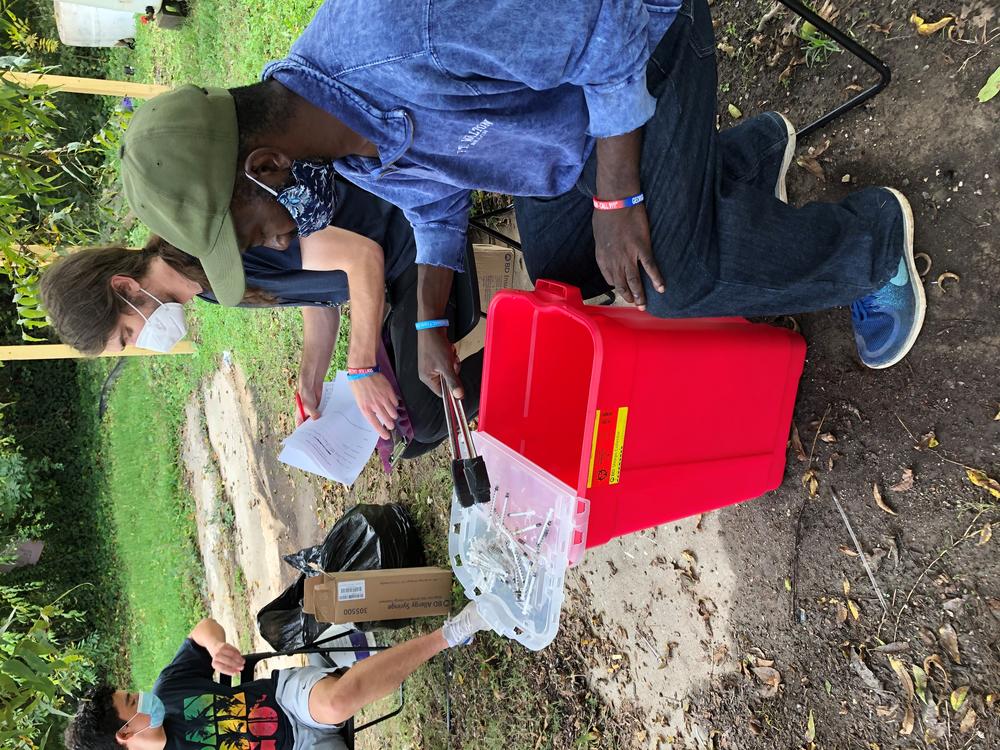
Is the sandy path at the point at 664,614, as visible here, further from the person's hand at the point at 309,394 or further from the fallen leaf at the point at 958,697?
the person's hand at the point at 309,394

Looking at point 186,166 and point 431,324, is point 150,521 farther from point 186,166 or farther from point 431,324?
point 186,166

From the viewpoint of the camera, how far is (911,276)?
1722mm

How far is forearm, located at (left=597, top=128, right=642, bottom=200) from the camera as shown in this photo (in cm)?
130

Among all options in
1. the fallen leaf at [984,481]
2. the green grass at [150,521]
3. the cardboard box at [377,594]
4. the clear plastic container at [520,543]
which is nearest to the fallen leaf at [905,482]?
the fallen leaf at [984,481]

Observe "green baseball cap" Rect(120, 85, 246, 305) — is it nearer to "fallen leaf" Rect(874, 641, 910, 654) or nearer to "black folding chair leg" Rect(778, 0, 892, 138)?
"black folding chair leg" Rect(778, 0, 892, 138)

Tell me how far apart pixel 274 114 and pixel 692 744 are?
2.39m

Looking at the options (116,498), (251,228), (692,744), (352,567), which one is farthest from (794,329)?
(116,498)

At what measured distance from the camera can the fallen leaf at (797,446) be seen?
2074 millimetres

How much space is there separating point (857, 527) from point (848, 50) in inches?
54.3

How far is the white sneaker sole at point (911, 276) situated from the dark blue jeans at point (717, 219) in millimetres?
17

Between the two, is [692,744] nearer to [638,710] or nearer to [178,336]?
[638,710]

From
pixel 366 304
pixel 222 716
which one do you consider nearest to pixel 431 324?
pixel 366 304

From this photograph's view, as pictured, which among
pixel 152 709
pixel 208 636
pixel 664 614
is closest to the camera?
pixel 664 614

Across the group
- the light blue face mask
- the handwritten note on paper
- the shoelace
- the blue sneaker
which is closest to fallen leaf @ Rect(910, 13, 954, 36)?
the blue sneaker
